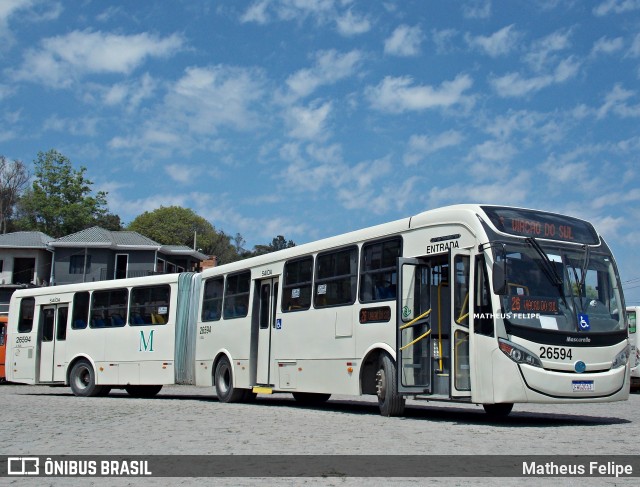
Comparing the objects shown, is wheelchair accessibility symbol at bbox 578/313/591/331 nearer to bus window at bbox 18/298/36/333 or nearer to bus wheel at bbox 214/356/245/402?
bus wheel at bbox 214/356/245/402

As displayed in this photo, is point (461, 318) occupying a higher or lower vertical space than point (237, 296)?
lower

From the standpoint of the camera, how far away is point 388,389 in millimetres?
13617

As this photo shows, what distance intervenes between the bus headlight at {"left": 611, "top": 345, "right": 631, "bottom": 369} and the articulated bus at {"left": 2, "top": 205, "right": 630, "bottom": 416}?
2 centimetres

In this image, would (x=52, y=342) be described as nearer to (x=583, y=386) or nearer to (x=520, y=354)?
(x=520, y=354)

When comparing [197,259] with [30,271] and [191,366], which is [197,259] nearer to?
[30,271]

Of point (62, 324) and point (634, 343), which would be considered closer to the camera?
point (62, 324)

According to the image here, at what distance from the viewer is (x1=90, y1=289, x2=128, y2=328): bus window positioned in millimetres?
22781

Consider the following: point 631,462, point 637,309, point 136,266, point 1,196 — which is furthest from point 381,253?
point 1,196

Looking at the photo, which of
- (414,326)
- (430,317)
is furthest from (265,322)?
(430,317)

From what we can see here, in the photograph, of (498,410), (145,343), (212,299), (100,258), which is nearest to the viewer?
(498,410)

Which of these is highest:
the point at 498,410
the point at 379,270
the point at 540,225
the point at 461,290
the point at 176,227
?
the point at 176,227

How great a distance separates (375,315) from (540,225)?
3308 millimetres

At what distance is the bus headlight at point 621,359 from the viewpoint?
12.4 metres

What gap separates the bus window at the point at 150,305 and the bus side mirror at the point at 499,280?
39.8ft
